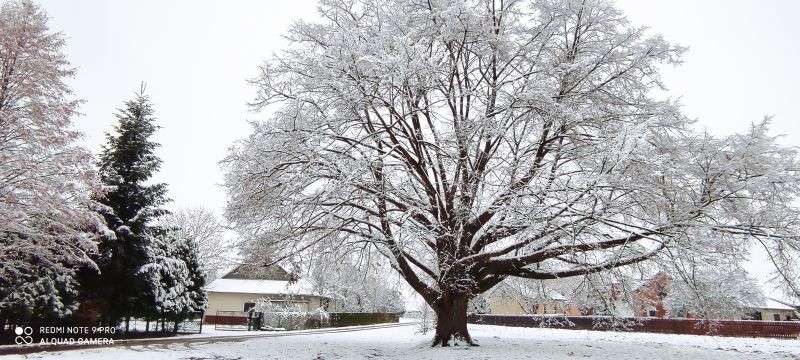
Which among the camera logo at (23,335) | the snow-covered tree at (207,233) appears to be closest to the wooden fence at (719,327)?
the camera logo at (23,335)

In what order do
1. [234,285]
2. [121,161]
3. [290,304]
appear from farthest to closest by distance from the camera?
1. [234,285]
2. [290,304]
3. [121,161]

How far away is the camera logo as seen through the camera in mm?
15601

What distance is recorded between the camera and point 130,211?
19219mm

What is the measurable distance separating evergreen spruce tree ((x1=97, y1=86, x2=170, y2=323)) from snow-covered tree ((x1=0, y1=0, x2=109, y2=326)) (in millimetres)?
1236

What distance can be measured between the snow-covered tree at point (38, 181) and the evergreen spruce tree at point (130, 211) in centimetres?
124

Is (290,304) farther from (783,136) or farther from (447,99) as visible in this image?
(783,136)

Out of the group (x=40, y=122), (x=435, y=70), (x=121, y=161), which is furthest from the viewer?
(x=121, y=161)

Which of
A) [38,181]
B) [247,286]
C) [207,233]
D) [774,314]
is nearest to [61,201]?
[38,181]

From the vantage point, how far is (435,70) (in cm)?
1180

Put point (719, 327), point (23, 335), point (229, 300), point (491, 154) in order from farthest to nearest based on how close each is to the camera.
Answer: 1. point (229, 300)
2. point (719, 327)
3. point (23, 335)
4. point (491, 154)

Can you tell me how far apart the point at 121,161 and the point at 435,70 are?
46.7ft

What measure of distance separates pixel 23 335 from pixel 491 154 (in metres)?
15.8

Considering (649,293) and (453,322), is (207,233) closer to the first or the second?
(649,293)

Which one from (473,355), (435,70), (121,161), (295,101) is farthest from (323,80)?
(121,161)
